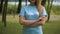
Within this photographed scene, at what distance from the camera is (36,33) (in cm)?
157

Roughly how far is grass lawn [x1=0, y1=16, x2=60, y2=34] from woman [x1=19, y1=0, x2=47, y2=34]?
124 centimetres

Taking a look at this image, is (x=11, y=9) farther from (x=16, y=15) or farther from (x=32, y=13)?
(x=32, y=13)

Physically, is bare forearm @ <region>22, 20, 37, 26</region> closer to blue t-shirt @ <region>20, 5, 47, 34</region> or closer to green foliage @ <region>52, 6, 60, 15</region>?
blue t-shirt @ <region>20, 5, 47, 34</region>

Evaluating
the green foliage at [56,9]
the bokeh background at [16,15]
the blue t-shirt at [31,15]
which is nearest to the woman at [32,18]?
the blue t-shirt at [31,15]

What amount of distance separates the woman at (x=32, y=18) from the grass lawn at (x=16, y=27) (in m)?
1.24

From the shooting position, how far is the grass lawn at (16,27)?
110 inches

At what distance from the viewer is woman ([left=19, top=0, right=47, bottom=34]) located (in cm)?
156

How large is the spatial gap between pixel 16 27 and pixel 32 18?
129 cm

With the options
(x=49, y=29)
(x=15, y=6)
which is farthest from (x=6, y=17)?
(x=49, y=29)

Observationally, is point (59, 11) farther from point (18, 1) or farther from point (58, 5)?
point (18, 1)

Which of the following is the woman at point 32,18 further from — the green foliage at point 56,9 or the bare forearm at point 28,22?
the green foliage at point 56,9

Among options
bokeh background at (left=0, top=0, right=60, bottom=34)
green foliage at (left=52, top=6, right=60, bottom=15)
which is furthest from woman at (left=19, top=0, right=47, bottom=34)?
green foliage at (left=52, top=6, right=60, bottom=15)

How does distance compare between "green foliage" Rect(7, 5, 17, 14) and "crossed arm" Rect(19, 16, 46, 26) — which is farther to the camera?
"green foliage" Rect(7, 5, 17, 14)

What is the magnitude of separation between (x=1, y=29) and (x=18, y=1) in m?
0.59
